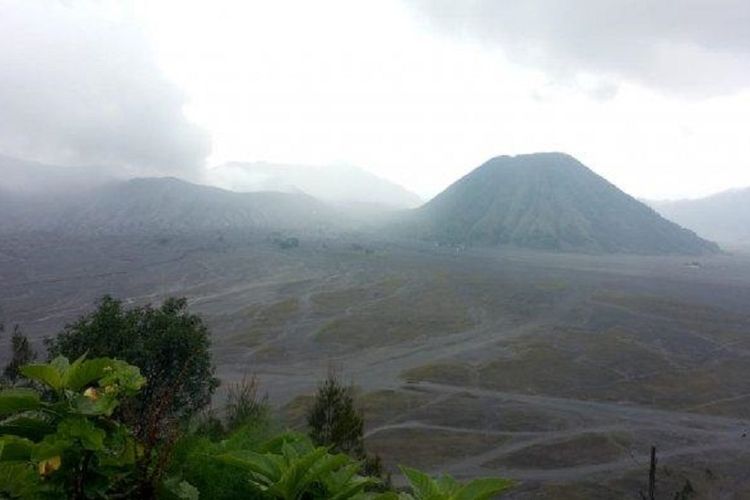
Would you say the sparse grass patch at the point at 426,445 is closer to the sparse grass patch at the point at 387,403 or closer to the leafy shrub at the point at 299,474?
the sparse grass patch at the point at 387,403

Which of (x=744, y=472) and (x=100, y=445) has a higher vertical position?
(x=100, y=445)

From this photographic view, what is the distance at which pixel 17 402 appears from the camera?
3.32 meters

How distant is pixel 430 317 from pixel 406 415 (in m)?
43.0

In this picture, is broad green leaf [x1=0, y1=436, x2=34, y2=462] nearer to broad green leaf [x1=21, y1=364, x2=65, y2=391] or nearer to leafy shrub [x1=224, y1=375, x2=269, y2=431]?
broad green leaf [x1=21, y1=364, x2=65, y2=391]

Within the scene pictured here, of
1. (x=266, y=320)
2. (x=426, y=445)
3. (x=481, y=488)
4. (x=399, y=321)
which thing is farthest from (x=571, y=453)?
(x=266, y=320)

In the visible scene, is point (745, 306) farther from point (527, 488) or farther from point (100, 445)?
point (100, 445)

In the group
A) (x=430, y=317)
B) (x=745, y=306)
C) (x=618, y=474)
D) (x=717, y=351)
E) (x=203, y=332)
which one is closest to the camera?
(x=203, y=332)

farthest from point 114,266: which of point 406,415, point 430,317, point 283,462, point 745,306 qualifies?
point 283,462

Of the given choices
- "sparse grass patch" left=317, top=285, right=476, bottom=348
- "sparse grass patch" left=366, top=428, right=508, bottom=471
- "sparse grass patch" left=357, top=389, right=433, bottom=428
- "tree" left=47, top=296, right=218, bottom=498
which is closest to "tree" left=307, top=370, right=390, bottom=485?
"tree" left=47, top=296, right=218, bottom=498

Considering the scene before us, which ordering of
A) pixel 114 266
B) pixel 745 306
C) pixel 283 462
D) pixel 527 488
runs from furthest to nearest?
1. pixel 114 266
2. pixel 745 306
3. pixel 527 488
4. pixel 283 462

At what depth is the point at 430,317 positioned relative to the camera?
94812 mm

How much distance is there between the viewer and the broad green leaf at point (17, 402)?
10.8ft

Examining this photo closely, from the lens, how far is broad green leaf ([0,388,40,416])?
3.31 metres

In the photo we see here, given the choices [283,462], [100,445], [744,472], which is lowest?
[744,472]
